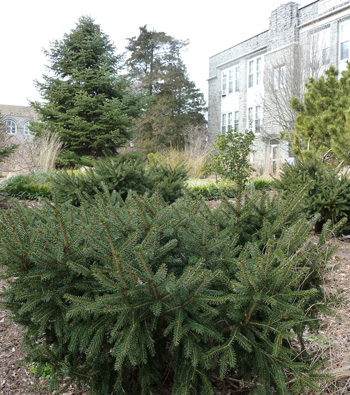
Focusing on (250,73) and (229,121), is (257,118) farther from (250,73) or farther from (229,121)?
(229,121)

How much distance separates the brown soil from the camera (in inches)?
69.6

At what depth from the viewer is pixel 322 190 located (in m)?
5.84

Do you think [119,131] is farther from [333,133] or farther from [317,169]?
[317,169]

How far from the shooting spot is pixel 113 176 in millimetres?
4641

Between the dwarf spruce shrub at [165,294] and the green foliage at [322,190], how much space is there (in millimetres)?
4140

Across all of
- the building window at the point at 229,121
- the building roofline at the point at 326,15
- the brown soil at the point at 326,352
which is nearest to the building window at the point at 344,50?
the building roofline at the point at 326,15

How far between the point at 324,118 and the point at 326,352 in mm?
7301

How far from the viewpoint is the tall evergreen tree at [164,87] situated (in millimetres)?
28441

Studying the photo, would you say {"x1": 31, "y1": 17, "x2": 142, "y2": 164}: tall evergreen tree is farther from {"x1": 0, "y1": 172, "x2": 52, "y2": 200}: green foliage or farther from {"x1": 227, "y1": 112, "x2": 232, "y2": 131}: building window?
{"x1": 227, "y1": 112, "x2": 232, "y2": 131}: building window

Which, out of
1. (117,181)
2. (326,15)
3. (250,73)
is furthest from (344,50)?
(117,181)

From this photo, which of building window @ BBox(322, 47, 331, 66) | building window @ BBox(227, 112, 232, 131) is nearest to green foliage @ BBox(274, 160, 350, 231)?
building window @ BBox(322, 47, 331, 66)

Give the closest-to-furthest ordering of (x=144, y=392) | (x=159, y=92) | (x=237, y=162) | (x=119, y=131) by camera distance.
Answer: (x=144, y=392), (x=237, y=162), (x=119, y=131), (x=159, y=92)

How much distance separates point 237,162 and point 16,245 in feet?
29.3

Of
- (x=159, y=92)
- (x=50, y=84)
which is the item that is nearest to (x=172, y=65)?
(x=159, y=92)
